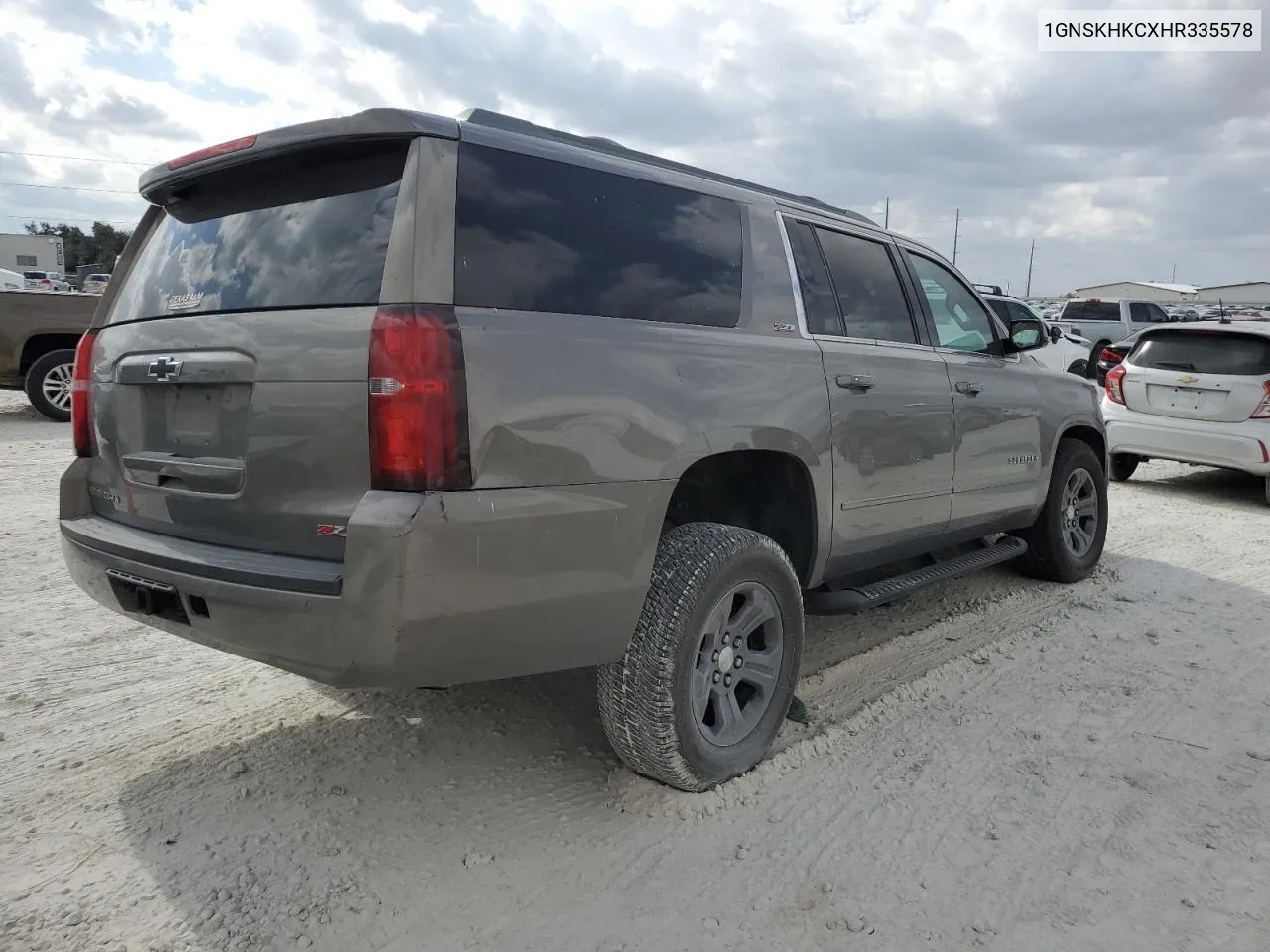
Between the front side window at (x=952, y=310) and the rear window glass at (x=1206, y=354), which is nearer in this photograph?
the front side window at (x=952, y=310)

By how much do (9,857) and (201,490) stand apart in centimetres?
110

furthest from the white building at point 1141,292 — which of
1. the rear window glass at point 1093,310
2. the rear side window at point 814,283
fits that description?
the rear side window at point 814,283

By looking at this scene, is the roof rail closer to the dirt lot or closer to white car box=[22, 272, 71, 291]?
the dirt lot

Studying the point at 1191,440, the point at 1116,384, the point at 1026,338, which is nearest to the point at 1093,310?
the point at 1116,384

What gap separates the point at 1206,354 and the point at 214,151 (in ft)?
26.7

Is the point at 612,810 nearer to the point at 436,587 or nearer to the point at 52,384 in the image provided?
the point at 436,587

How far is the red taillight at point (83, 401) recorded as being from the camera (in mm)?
3117

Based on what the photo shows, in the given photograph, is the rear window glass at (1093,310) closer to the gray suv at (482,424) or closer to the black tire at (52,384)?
the black tire at (52,384)

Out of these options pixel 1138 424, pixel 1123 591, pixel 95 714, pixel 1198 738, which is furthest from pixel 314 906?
pixel 1138 424

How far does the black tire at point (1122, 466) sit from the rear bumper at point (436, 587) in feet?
25.7

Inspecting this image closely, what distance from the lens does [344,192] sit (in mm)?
2529

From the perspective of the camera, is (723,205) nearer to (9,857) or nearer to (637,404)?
(637,404)

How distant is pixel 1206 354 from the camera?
26.4 feet

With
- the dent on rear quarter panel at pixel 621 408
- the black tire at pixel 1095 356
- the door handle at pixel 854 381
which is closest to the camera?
the dent on rear quarter panel at pixel 621 408
